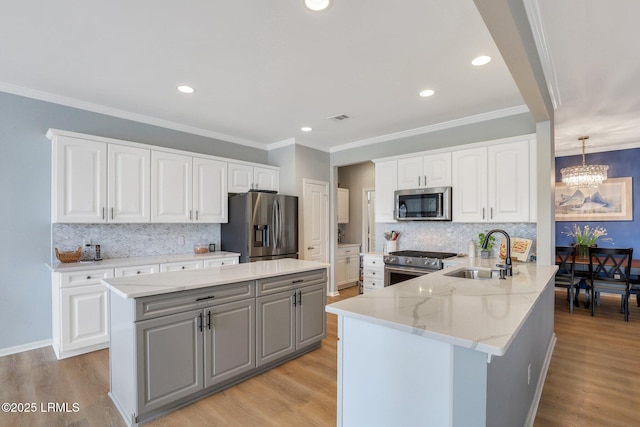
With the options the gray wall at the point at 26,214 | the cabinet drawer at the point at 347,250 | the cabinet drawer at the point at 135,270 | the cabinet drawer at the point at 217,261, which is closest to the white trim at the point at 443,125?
the cabinet drawer at the point at 347,250

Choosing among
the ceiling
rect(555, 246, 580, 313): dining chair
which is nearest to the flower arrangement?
Answer: rect(555, 246, 580, 313): dining chair

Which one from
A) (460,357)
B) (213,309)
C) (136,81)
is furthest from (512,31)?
(136,81)

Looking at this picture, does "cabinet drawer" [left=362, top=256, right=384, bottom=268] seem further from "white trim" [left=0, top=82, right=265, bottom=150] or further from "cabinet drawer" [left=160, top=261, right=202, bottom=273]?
"white trim" [left=0, top=82, right=265, bottom=150]

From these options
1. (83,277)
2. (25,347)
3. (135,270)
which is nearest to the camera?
(83,277)

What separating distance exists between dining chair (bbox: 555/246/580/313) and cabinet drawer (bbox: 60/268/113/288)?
5.87 m

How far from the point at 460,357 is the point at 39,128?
14.2 feet

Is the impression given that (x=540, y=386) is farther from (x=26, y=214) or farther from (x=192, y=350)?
(x=26, y=214)

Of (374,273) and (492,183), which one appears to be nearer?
(492,183)

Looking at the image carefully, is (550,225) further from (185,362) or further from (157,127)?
(157,127)

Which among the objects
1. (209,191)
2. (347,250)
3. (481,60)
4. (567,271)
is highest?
(481,60)

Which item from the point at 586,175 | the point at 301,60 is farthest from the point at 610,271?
the point at 301,60

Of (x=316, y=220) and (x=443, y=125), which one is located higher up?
(x=443, y=125)

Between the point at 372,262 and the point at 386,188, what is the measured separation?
112cm

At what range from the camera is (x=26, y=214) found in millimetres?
3213
